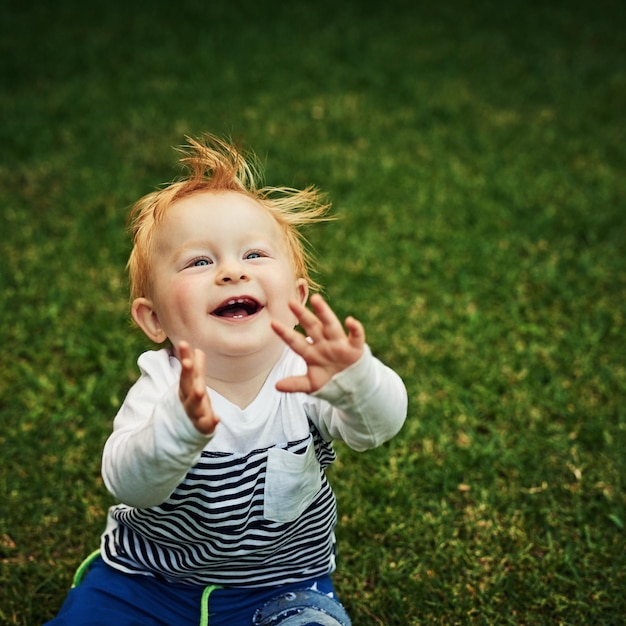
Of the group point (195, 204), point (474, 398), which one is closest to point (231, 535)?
→ point (195, 204)

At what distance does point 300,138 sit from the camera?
16.0 ft

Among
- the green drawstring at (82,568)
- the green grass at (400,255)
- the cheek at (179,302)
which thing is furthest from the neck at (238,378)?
the green grass at (400,255)

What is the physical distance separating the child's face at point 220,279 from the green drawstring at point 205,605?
1.83 feet

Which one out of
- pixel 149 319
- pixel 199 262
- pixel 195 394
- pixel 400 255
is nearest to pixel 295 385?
pixel 195 394

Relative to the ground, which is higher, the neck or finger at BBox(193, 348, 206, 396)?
finger at BBox(193, 348, 206, 396)

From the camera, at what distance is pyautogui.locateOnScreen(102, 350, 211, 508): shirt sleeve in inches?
56.2

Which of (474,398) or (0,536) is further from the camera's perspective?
(474,398)

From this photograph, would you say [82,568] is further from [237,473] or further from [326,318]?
[326,318]

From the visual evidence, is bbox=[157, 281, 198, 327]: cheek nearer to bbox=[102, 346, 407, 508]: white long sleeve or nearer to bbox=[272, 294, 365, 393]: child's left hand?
bbox=[102, 346, 407, 508]: white long sleeve

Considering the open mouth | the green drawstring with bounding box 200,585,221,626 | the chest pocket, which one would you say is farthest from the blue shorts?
the open mouth

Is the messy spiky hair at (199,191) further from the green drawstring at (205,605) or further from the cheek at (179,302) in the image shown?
the green drawstring at (205,605)

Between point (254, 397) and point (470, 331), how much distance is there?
1.73m

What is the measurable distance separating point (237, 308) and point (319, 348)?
0.28 m

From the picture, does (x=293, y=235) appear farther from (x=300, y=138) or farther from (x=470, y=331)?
(x=300, y=138)
